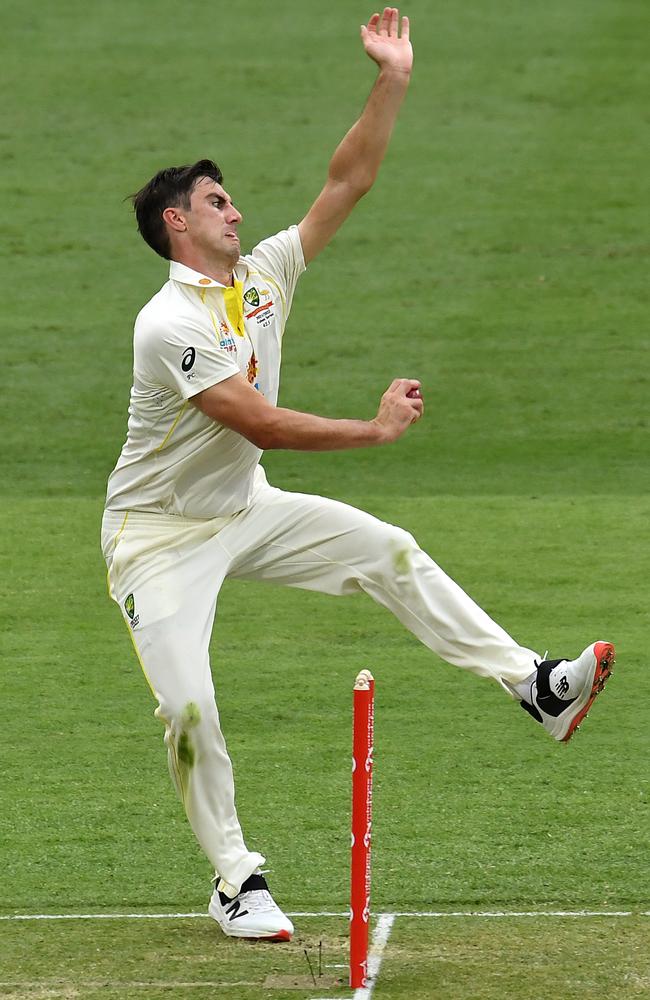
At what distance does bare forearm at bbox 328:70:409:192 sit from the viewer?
6441 mm

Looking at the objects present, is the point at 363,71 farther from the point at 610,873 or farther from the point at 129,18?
the point at 610,873

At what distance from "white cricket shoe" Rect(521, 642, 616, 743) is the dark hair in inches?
77.8

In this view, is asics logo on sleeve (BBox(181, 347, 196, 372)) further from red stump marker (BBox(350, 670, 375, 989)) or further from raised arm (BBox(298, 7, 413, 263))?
red stump marker (BBox(350, 670, 375, 989))

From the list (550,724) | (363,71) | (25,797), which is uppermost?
(363,71)

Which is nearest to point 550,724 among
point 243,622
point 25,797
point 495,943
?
point 495,943

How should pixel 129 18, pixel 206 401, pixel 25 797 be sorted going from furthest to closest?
pixel 129 18 < pixel 25 797 < pixel 206 401

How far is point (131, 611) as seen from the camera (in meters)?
6.02

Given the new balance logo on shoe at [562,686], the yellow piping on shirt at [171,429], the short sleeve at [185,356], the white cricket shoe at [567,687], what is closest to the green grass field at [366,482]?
the white cricket shoe at [567,687]

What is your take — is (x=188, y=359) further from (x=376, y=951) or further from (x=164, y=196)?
(x=376, y=951)

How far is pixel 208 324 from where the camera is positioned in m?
5.91

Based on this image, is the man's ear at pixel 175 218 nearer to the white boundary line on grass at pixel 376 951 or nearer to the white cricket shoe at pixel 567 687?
the white cricket shoe at pixel 567 687

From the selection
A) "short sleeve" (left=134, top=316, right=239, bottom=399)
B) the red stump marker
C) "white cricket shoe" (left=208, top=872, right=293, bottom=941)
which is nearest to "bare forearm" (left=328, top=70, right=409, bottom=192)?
"short sleeve" (left=134, top=316, right=239, bottom=399)

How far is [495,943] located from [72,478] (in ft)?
26.3

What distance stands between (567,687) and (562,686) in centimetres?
2
